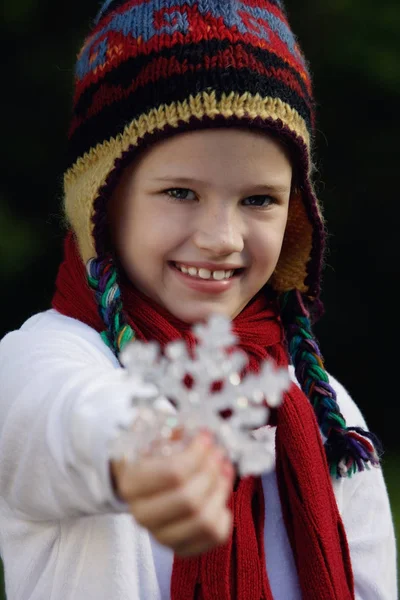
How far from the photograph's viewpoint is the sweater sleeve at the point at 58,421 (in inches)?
39.0

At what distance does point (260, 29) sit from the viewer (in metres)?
1.58

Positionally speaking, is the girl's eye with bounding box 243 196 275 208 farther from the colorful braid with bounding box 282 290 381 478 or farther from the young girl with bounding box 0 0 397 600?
the colorful braid with bounding box 282 290 381 478

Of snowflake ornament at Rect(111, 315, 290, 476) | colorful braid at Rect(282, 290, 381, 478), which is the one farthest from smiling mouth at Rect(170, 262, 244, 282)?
snowflake ornament at Rect(111, 315, 290, 476)

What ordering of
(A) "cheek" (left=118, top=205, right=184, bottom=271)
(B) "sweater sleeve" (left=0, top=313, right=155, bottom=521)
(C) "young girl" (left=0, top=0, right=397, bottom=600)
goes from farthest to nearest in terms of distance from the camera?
1. (A) "cheek" (left=118, top=205, right=184, bottom=271)
2. (C) "young girl" (left=0, top=0, right=397, bottom=600)
3. (B) "sweater sleeve" (left=0, top=313, right=155, bottom=521)

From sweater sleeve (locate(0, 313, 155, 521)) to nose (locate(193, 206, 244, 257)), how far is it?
241 mm

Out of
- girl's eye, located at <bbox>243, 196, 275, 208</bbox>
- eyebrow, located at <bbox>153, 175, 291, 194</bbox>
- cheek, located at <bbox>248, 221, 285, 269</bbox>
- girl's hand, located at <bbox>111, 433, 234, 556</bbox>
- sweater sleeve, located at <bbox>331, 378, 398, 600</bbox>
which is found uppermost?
eyebrow, located at <bbox>153, 175, 291, 194</bbox>

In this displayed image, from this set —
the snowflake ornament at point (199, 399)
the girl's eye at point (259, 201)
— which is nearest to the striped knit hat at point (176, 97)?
the girl's eye at point (259, 201)

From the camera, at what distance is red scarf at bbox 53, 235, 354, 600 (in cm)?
140

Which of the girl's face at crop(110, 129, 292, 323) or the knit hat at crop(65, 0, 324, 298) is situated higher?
the knit hat at crop(65, 0, 324, 298)

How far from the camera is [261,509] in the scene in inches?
59.9

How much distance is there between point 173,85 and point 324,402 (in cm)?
65

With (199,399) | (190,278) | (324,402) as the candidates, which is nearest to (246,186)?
(190,278)

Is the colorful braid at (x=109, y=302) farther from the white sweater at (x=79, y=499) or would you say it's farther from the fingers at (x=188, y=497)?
the fingers at (x=188, y=497)

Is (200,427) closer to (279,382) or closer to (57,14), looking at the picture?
(279,382)
